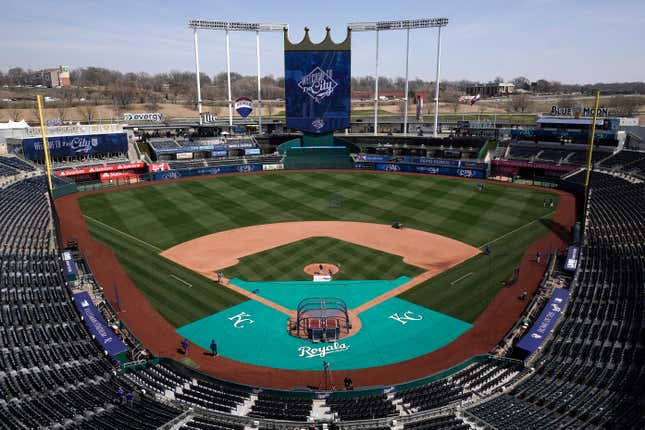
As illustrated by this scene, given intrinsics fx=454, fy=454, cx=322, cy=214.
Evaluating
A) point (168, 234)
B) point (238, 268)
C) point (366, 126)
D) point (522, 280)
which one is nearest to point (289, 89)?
point (366, 126)

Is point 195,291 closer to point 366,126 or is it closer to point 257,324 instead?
point 257,324

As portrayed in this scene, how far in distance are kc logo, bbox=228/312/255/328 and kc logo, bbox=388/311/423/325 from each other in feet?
29.3

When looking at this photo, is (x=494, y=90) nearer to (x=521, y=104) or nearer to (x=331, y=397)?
(x=521, y=104)

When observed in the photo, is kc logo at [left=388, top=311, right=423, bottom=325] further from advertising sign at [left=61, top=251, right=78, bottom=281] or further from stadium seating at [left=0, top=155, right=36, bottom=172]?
stadium seating at [left=0, top=155, right=36, bottom=172]

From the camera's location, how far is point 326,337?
26406mm

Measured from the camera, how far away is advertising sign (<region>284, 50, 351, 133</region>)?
7188 centimetres

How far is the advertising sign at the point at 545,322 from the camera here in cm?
2339

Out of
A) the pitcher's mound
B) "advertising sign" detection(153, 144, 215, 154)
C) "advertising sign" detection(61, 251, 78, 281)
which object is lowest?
the pitcher's mound

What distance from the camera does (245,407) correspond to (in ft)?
63.4

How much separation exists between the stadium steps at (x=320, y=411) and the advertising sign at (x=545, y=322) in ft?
35.5

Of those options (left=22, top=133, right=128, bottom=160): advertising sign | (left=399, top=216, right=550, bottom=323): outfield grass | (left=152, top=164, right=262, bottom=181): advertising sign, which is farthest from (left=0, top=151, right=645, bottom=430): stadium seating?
(left=22, top=133, right=128, bottom=160): advertising sign

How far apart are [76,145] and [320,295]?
178 feet

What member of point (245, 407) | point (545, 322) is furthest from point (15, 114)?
point (545, 322)

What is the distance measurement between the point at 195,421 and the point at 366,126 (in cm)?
8432
